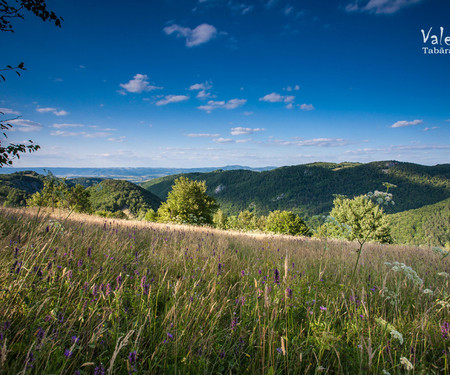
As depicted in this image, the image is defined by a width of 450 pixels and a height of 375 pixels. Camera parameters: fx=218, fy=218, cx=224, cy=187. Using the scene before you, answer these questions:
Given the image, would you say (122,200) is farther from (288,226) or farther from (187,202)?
(187,202)

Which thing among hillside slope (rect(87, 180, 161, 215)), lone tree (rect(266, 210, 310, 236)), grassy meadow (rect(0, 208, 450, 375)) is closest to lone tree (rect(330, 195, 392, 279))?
grassy meadow (rect(0, 208, 450, 375))

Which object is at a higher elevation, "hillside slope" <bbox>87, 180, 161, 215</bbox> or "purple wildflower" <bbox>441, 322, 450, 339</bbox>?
"purple wildflower" <bbox>441, 322, 450, 339</bbox>

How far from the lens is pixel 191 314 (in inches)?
83.6

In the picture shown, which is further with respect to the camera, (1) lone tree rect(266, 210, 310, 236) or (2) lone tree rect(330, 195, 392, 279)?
(1) lone tree rect(266, 210, 310, 236)

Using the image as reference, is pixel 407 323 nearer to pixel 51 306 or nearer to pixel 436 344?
pixel 436 344

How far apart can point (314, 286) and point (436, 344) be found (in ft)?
4.57

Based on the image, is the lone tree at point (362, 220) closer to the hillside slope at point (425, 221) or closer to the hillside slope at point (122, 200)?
the hillside slope at point (122, 200)

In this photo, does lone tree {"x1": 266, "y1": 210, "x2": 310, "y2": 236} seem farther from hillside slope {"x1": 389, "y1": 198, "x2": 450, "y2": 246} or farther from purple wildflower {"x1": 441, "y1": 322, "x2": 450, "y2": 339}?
hillside slope {"x1": 389, "y1": 198, "x2": 450, "y2": 246}

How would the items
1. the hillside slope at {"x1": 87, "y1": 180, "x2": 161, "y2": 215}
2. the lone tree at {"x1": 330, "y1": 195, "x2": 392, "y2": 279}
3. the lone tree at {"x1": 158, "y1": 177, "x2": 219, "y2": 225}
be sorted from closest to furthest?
1. the lone tree at {"x1": 330, "y1": 195, "x2": 392, "y2": 279}
2. the lone tree at {"x1": 158, "y1": 177, "x2": 219, "y2": 225}
3. the hillside slope at {"x1": 87, "y1": 180, "x2": 161, "y2": 215}

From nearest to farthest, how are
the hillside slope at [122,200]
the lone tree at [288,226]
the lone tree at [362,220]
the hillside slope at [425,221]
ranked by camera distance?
the lone tree at [362,220] → the lone tree at [288,226] → the hillside slope at [122,200] → the hillside slope at [425,221]

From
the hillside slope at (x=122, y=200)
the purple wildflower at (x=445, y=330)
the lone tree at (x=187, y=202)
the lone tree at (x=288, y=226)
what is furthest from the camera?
the hillside slope at (x=122, y=200)

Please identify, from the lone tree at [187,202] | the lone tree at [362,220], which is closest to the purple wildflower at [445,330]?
the lone tree at [362,220]

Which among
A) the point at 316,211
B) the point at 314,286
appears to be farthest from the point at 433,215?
the point at 314,286

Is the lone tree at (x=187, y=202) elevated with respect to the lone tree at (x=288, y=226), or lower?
elevated
